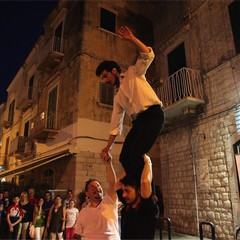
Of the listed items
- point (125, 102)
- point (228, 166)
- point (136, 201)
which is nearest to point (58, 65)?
point (228, 166)

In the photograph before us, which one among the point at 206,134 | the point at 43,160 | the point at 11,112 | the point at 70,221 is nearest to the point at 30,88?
the point at 11,112

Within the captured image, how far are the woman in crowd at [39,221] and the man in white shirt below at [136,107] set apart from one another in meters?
5.87

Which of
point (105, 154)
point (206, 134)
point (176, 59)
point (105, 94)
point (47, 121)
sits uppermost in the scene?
point (176, 59)

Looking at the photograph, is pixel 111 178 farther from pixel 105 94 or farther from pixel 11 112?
pixel 11 112

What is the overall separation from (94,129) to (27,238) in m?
5.18

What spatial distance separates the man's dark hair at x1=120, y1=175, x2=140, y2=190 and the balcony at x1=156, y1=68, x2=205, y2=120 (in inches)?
267

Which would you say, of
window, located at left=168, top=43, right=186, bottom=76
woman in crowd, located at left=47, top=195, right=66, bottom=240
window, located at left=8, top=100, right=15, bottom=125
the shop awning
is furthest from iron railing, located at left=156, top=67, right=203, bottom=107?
window, located at left=8, top=100, right=15, bottom=125

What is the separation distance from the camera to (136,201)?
214cm

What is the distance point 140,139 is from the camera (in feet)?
7.43

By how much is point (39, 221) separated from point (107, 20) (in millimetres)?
10145

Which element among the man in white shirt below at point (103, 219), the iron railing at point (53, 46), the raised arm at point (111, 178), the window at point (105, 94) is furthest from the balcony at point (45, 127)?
the raised arm at point (111, 178)

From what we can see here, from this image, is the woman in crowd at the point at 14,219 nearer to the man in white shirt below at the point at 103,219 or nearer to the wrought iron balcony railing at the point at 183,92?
the man in white shirt below at the point at 103,219

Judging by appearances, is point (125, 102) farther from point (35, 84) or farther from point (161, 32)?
point (35, 84)

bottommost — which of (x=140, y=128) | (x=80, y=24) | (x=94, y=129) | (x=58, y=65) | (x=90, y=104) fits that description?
(x=140, y=128)
